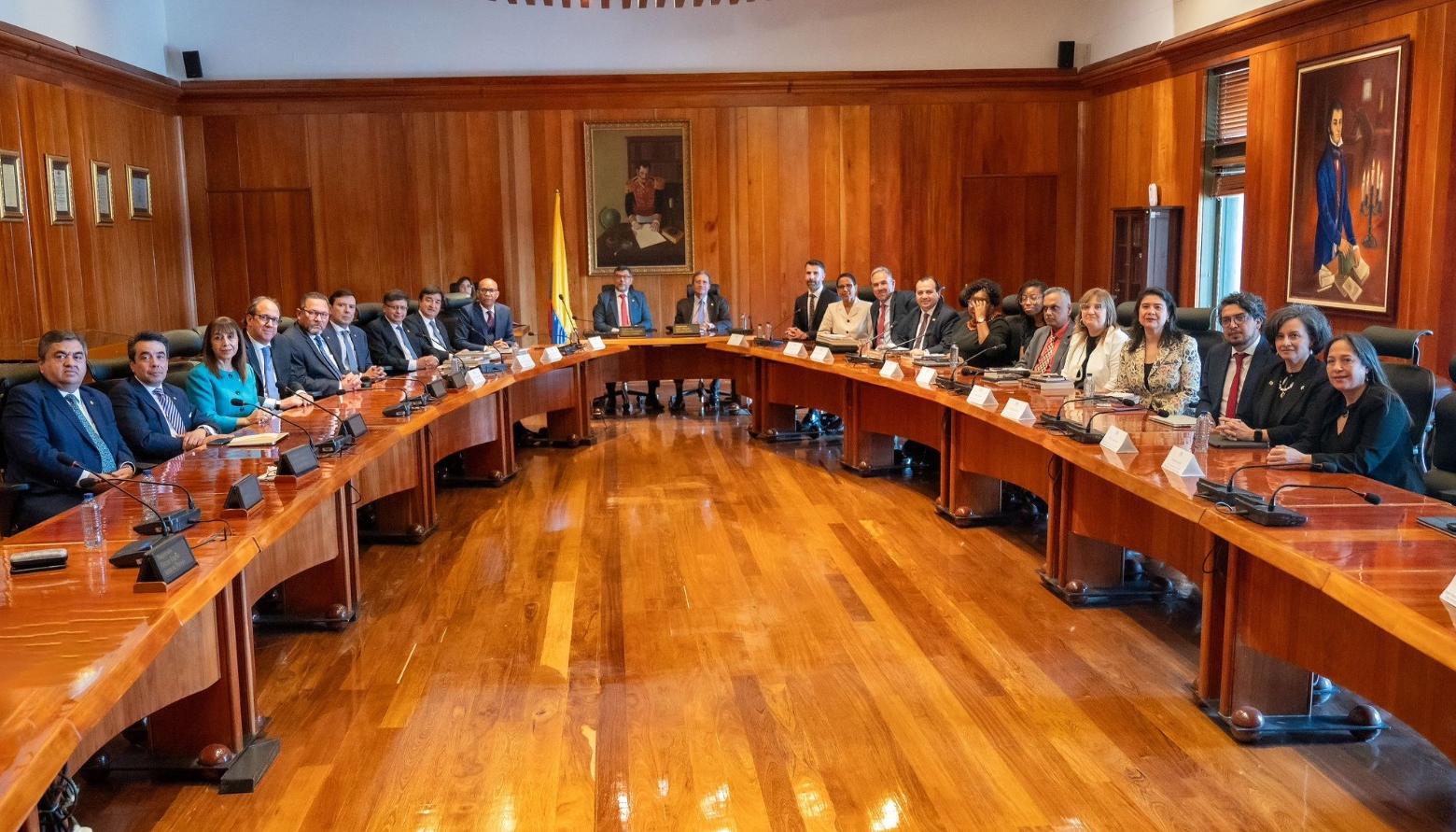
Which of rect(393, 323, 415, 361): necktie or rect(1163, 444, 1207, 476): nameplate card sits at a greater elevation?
rect(393, 323, 415, 361): necktie

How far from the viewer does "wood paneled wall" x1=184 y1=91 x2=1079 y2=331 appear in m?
10.1

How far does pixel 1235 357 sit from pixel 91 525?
3888mm

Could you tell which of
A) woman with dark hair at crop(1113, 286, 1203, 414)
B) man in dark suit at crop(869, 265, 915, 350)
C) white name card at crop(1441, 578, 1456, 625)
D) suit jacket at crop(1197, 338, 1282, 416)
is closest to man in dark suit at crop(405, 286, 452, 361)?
man in dark suit at crop(869, 265, 915, 350)

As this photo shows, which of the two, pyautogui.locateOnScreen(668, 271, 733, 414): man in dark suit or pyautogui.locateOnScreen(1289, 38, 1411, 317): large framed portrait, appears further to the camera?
pyautogui.locateOnScreen(668, 271, 733, 414): man in dark suit

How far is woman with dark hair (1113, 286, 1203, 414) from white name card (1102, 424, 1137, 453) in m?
0.85

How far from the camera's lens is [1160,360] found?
495 cm

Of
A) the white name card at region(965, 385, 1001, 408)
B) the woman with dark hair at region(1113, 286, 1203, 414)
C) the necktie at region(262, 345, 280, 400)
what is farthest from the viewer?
the necktie at region(262, 345, 280, 400)

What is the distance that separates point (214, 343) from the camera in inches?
201

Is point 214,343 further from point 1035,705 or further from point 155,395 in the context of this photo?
point 1035,705

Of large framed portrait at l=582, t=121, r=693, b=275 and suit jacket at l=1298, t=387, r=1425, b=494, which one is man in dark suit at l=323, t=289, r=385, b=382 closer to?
large framed portrait at l=582, t=121, r=693, b=275

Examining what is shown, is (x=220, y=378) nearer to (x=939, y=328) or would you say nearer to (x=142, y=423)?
(x=142, y=423)

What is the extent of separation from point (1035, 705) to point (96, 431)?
325 centimetres

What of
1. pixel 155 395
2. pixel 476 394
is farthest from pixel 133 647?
pixel 476 394

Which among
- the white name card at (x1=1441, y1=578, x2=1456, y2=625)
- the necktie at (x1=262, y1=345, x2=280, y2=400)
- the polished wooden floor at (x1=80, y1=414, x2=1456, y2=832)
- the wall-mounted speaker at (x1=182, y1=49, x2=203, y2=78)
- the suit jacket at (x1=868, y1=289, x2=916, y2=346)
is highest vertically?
the wall-mounted speaker at (x1=182, y1=49, x2=203, y2=78)
